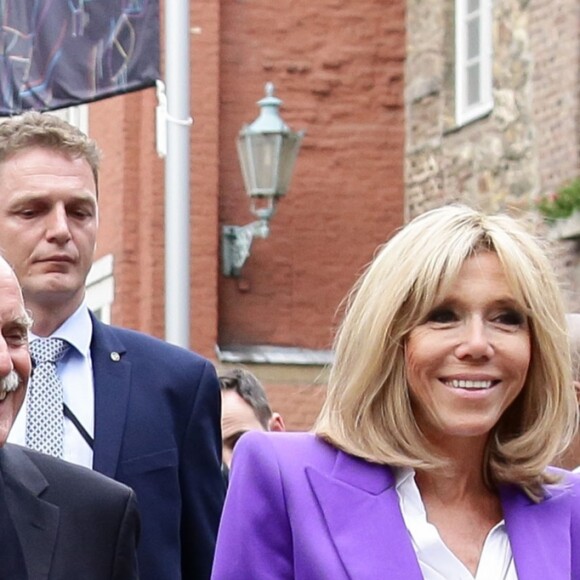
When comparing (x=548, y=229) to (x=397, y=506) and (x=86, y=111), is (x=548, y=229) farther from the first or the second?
(x=397, y=506)

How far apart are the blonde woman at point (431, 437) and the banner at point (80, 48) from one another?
17.7ft

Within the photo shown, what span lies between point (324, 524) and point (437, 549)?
232 millimetres

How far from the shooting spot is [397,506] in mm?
4145

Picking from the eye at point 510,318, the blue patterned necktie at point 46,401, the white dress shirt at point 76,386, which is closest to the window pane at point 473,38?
the white dress shirt at point 76,386

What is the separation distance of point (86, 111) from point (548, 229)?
17.1ft

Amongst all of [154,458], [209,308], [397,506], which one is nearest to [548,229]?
[209,308]

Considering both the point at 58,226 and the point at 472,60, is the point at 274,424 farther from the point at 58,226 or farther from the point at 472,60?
the point at 472,60

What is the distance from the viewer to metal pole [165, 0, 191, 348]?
9.63m

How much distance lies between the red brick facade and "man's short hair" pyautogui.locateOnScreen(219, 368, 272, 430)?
7.98 m

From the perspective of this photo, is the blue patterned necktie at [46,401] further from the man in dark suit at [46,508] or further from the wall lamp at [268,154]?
the wall lamp at [268,154]

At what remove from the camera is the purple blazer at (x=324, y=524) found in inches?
159

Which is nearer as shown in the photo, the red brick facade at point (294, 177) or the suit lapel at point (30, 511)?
the suit lapel at point (30, 511)

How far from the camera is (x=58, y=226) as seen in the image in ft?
16.9

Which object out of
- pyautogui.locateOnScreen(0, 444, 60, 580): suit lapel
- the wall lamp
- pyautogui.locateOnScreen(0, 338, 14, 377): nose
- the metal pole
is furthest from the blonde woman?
the wall lamp
